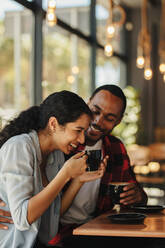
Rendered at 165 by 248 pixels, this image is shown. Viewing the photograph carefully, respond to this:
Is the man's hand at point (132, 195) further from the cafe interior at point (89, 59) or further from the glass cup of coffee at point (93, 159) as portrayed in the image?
the cafe interior at point (89, 59)

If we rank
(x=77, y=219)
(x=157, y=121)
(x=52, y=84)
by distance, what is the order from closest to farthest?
(x=77, y=219) → (x=52, y=84) → (x=157, y=121)

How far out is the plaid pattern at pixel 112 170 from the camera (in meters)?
2.72

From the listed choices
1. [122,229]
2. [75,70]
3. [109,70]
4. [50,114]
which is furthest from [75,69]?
[122,229]

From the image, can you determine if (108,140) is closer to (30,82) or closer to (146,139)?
(30,82)

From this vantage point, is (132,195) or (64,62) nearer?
(132,195)

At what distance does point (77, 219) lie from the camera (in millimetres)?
2574

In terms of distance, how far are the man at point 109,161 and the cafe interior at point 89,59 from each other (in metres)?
0.99

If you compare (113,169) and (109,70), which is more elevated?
(109,70)

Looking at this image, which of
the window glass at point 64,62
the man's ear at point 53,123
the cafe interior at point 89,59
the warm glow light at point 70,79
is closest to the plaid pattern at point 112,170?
the man's ear at point 53,123

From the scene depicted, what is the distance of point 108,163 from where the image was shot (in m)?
2.83

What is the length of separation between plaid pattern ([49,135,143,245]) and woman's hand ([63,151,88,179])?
67cm

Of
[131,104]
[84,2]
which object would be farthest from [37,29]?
[131,104]

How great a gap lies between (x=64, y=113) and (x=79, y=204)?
26.1 inches

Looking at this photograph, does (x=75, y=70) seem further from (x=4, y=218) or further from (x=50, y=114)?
(x=4, y=218)
